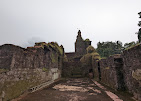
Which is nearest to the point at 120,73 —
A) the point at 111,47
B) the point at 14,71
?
the point at 14,71

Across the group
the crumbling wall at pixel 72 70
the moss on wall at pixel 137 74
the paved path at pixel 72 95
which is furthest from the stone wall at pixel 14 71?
the crumbling wall at pixel 72 70

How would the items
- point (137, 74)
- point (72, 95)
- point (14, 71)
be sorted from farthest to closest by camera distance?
point (72, 95) → point (14, 71) → point (137, 74)

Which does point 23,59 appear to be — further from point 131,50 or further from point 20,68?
point 131,50

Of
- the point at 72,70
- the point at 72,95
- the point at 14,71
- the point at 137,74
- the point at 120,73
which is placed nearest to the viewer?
the point at 137,74

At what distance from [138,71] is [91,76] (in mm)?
11033

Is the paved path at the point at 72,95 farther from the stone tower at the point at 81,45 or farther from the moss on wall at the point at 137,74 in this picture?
the stone tower at the point at 81,45

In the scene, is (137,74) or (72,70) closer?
(137,74)

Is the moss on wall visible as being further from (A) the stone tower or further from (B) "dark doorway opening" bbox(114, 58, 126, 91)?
(A) the stone tower

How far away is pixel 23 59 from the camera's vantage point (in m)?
5.08

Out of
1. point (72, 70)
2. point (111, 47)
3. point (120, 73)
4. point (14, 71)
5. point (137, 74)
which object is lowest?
point (72, 70)

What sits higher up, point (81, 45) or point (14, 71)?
point (81, 45)

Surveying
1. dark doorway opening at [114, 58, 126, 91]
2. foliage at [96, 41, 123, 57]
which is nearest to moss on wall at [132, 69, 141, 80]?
dark doorway opening at [114, 58, 126, 91]

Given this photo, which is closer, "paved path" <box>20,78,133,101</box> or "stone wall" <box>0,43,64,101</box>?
"stone wall" <box>0,43,64,101</box>

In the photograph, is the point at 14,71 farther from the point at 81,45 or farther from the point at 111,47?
the point at 111,47
